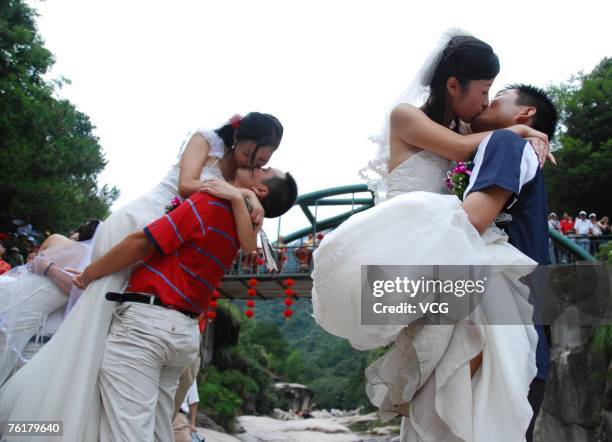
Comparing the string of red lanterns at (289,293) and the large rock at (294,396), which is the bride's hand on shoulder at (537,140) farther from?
the large rock at (294,396)

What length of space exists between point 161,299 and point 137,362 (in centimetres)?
24

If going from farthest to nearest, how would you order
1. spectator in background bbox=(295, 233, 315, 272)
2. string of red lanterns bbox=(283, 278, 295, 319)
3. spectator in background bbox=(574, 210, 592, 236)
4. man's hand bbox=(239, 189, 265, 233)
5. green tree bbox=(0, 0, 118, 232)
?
spectator in background bbox=(295, 233, 315, 272) < string of red lanterns bbox=(283, 278, 295, 319) < spectator in background bbox=(574, 210, 592, 236) < green tree bbox=(0, 0, 118, 232) < man's hand bbox=(239, 189, 265, 233)

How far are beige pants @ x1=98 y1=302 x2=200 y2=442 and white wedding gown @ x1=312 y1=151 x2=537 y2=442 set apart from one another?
0.80 m

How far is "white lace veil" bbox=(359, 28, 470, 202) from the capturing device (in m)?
2.10

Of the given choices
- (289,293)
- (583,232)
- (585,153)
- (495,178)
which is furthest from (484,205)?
(585,153)

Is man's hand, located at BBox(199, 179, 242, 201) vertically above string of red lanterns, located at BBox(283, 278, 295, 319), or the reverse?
string of red lanterns, located at BBox(283, 278, 295, 319)

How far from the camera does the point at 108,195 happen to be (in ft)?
80.0

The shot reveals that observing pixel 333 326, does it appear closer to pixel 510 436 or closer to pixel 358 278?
pixel 358 278

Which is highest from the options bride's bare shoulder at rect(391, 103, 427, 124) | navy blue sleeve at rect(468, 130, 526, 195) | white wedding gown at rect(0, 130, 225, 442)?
bride's bare shoulder at rect(391, 103, 427, 124)

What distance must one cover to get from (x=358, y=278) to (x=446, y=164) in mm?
579

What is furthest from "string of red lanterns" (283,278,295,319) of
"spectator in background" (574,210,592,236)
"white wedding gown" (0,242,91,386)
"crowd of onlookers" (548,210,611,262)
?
"white wedding gown" (0,242,91,386)

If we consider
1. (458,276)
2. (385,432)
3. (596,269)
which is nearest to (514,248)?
(458,276)

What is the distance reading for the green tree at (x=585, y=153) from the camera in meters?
19.3

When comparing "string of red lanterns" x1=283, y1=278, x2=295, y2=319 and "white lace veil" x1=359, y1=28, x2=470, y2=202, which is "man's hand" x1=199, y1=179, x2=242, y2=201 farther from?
"string of red lanterns" x1=283, y1=278, x2=295, y2=319
